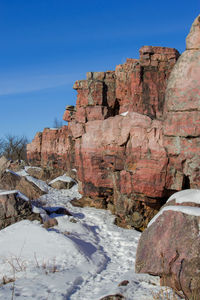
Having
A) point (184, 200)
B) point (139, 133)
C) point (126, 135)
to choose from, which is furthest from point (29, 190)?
point (184, 200)

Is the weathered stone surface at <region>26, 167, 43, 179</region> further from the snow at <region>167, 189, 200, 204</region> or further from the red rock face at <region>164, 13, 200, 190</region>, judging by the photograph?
the snow at <region>167, 189, 200, 204</region>

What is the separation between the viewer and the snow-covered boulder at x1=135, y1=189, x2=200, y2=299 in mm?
3203

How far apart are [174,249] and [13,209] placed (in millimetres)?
4788

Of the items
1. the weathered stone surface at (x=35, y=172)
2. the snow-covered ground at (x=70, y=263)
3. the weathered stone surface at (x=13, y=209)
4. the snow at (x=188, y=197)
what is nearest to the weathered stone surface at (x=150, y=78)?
the snow-covered ground at (x=70, y=263)

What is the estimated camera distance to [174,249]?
11.5 ft

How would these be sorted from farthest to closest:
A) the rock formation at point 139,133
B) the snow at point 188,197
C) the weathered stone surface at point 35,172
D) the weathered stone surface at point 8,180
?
the weathered stone surface at point 35,172 → the weathered stone surface at point 8,180 → the rock formation at point 139,133 → the snow at point 188,197

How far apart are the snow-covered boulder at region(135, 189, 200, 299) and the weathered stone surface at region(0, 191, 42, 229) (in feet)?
13.3

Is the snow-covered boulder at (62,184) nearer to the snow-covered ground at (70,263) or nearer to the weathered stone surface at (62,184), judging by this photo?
the weathered stone surface at (62,184)

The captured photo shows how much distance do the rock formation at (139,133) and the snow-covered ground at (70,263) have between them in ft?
4.38

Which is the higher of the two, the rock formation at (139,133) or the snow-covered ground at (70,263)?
the rock formation at (139,133)

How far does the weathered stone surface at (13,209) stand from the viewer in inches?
279

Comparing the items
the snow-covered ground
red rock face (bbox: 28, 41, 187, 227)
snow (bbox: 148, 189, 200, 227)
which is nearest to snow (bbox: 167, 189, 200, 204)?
snow (bbox: 148, 189, 200, 227)

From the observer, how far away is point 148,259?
12.3 ft

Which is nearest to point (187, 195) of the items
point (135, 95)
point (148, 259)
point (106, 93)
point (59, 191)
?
point (148, 259)
